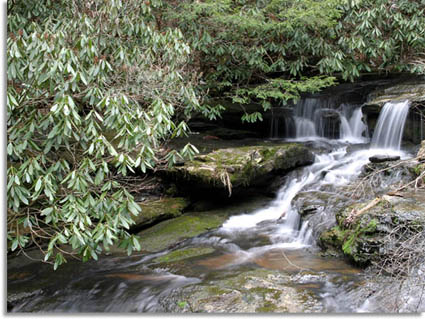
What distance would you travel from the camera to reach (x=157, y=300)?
411 cm

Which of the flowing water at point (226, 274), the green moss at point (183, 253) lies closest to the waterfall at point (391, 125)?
the flowing water at point (226, 274)

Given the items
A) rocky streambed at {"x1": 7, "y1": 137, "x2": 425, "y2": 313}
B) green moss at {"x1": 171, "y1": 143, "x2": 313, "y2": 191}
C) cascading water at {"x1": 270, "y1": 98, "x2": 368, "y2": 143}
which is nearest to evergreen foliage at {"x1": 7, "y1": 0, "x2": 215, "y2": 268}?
rocky streambed at {"x1": 7, "y1": 137, "x2": 425, "y2": 313}

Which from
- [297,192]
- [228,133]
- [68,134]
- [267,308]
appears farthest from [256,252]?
[228,133]

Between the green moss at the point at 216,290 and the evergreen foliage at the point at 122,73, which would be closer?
the evergreen foliage at the point at 122,73

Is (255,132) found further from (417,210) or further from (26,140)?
(26,140)

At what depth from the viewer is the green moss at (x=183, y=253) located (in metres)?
5.28

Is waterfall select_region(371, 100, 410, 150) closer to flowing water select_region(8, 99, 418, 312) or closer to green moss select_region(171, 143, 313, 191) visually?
flowing water select_region(8, 99, 418, 312)

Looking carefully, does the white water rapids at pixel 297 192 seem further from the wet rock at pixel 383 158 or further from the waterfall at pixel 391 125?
the wet rock at pixel 383 158

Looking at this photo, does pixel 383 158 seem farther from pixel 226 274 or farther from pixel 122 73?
pixel 122 73

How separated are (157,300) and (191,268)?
33.7 inches

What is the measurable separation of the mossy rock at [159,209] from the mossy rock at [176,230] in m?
0.12

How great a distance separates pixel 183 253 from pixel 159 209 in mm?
1445

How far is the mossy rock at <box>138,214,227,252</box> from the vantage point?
5.84 meters

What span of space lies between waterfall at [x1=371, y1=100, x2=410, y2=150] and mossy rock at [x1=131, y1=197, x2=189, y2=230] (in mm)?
4284
